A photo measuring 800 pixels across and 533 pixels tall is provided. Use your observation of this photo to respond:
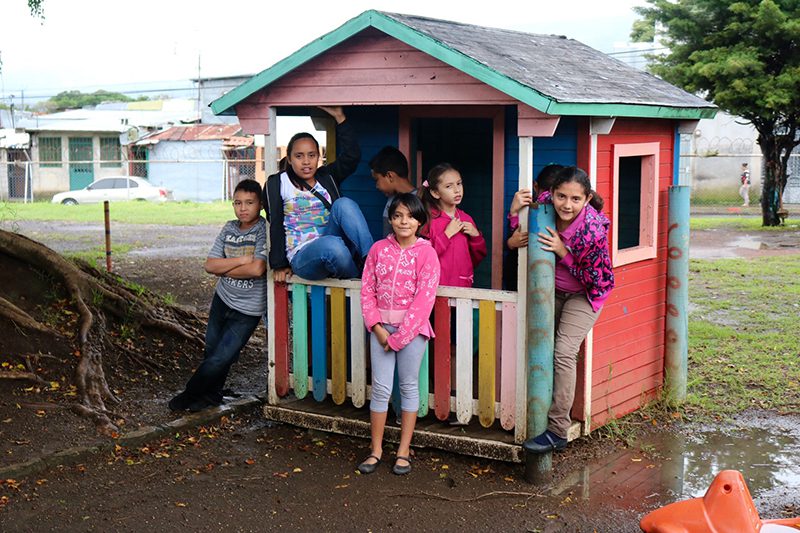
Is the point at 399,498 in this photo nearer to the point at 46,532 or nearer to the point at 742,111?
the point at 46,532

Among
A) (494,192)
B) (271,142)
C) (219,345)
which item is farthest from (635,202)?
(219,345)

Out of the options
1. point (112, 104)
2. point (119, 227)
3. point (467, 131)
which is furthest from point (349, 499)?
point (112, 104)

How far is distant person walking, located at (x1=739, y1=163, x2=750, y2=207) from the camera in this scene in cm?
3155

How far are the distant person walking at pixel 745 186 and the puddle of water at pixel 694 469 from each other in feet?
84.6

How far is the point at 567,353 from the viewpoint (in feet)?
20.0

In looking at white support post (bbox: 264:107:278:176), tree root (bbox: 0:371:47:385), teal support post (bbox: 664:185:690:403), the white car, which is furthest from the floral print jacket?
the white car

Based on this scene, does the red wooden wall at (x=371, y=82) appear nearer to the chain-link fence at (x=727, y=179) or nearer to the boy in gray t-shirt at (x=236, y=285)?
the boy in gray t-shirt at (x=236, y=285)

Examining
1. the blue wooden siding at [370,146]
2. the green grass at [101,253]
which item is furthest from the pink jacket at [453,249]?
the green grass at [101,253]

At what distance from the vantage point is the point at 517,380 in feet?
20.1

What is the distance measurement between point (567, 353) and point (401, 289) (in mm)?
1102

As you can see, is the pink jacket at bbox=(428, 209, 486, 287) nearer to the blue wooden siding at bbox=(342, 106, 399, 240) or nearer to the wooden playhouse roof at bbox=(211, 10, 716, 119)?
the wooden playhouse roof at bbox=(211, 10, 716, 119)

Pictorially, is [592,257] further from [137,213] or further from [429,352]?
[137,213]

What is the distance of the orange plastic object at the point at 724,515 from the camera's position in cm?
409

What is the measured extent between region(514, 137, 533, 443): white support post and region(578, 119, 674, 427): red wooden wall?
0.63m
